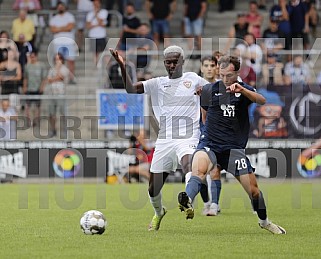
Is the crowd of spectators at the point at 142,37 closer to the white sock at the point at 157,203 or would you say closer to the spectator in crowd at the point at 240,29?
the spectator in crowd at the point at 240,29

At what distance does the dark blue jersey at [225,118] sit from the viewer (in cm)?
1170

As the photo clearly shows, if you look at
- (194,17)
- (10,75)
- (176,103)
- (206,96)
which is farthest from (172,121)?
(194,17)

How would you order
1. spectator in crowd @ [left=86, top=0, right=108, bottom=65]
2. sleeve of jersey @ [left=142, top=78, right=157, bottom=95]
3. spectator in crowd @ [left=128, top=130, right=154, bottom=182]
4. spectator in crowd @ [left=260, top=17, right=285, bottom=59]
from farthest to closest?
1. spectator in crowd @ [left=86, top=0, right=108, bottom=65]
2. spectator in crowd @ [left=260, top=17, right=285, bottom=59]
3. spectator in crowd @ [left=128, top=130, right=154, bottom=182]
4. sleeve of jersey @ [left=142, top=78, right=157, bottom=95]

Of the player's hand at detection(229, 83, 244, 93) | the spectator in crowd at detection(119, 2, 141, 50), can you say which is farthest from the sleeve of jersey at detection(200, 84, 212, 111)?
the spectator in crowd at detection(119, 2, 141, 50)

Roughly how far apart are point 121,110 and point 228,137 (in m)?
12.6

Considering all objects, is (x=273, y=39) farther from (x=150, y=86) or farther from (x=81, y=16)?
(x=150, y=86)

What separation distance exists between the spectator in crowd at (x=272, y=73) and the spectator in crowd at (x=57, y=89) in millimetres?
5527

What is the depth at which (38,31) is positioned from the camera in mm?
27719

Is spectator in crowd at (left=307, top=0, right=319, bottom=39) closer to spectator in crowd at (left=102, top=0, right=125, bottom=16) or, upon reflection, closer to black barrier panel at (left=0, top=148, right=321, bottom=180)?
black barrier panel at (left=0, top=148, right=321, bottom=180)

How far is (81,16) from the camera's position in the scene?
27688 mm

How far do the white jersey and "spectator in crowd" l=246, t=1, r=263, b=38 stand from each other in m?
13.5

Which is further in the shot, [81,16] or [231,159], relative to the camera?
[81,16]

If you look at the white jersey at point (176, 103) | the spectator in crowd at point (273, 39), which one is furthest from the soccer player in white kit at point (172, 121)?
the spectator in crowd at point (273, 39)

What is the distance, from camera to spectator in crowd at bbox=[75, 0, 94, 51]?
88.1ft
